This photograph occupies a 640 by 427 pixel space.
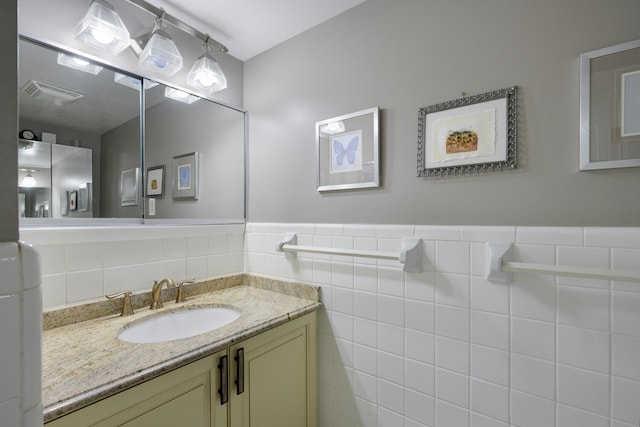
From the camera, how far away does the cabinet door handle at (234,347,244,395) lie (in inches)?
42.9

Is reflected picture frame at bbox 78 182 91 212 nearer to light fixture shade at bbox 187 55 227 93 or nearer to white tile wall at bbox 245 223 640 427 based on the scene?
light fixture shade at bbox 187 55 227 93

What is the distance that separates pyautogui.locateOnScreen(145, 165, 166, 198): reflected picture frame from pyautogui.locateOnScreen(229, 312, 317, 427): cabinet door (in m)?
0.88

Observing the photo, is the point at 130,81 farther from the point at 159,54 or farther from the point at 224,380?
the point at 224,380

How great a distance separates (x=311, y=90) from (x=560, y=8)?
1.05m

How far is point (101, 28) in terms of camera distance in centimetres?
120

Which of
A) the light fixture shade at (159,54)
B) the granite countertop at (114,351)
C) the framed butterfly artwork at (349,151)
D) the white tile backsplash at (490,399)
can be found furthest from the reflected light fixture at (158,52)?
the white tile backsplash at (490,399)

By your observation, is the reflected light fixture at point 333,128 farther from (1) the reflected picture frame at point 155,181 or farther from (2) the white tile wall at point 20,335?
(2) the white tile wall at point 20,335

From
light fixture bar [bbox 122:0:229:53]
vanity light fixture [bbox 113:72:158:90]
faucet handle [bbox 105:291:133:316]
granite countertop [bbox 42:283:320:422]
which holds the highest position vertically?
light fixture bar [bbox 122:0:229:53]

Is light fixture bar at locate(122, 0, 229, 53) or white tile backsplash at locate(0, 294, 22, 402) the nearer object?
white tile backsplash at locate(0, 294, 22, 402)

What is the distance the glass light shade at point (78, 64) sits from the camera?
120 cm

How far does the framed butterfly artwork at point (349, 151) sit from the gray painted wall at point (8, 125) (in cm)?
117

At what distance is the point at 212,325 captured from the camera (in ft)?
4.66

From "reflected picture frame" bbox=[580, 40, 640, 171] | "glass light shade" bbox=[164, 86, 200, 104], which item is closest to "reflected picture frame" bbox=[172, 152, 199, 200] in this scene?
"glass light shade" bbox=[164, 86, 200, 104]

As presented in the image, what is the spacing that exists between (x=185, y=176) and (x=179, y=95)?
442 millimetres
